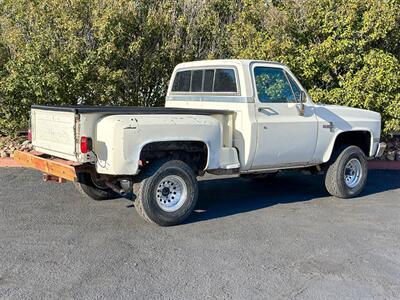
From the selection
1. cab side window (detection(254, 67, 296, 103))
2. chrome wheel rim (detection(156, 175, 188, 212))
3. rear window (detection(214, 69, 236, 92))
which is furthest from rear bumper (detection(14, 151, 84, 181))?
cab side window (detection(254, 67, 296, 103))

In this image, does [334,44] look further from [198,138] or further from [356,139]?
[198,138]

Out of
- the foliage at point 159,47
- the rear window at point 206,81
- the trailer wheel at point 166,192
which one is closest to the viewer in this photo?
the trailer wheel at point 166,192

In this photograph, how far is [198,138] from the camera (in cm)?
577

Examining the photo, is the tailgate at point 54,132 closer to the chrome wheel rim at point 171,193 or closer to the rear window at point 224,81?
the chrome wheel rim at point 171,193

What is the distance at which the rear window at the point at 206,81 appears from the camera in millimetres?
6561

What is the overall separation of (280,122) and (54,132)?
2.94 metres

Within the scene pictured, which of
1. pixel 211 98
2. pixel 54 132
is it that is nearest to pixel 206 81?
pixel 211 98

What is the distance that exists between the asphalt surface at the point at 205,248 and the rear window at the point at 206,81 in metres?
1.65

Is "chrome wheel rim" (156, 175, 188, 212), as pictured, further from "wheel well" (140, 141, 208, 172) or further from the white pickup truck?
"wheel well" (140, 141, 208, 172)

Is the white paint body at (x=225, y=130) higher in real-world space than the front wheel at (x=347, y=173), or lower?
higher

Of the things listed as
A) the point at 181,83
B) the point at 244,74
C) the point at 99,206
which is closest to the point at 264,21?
the point at 181,83

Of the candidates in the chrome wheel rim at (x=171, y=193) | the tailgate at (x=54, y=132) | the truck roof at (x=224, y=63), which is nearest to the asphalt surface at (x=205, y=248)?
the chrome wheel rim at (x=171, y=193)

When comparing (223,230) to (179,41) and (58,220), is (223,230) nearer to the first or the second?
(58,220)

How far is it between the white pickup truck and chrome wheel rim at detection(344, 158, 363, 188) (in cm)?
2
